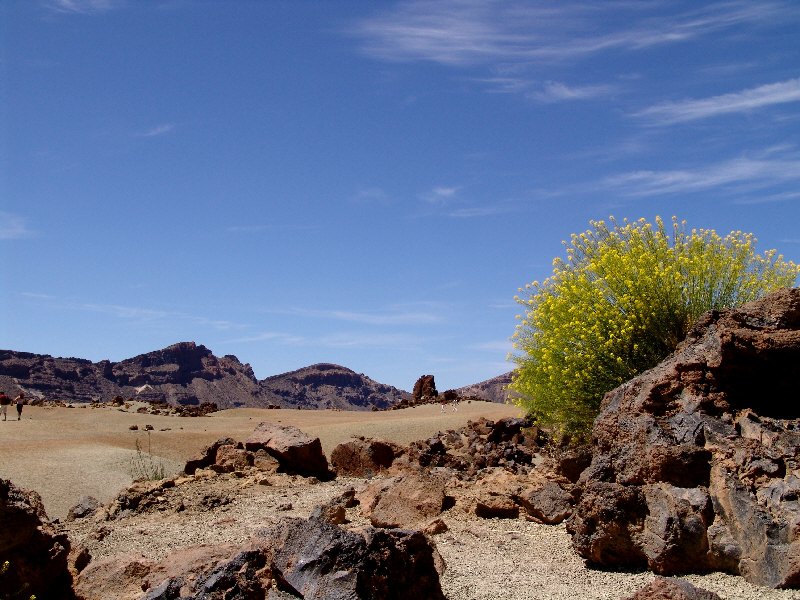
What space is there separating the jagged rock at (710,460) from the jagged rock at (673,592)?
4.98ft

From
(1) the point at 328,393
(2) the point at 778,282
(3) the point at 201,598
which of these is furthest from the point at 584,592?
(1) the point at 328,393

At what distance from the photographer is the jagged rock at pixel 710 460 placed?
6.46 meters

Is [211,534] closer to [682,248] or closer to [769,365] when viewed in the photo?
[769,365]

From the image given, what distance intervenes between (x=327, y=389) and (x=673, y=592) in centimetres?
15591

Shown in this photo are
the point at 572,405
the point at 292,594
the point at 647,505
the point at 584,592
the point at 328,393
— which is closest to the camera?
the point at 292,594

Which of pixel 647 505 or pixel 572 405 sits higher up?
pixel 572 405

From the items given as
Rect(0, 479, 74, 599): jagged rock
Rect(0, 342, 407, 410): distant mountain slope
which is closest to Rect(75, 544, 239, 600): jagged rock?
Rect(0, 479, 74, 599): jagged rock

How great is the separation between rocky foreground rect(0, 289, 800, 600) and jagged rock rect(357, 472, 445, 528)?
2 centimetres

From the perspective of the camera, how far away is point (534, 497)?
938 cm

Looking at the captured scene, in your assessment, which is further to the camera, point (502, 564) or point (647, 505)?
point (502, 564)

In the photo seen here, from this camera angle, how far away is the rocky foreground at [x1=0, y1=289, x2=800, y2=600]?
5.54 m

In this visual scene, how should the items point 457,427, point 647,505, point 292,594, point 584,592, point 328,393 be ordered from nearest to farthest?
point 292,594 → point 584,592 → point 647,505 → point 457,427 → point 328,393

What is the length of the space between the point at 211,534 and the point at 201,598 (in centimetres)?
432

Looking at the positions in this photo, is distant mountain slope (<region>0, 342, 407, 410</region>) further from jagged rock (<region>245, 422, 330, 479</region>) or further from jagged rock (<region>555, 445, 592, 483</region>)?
jagged rock (<region>555, 445, 592, 483</region>)
